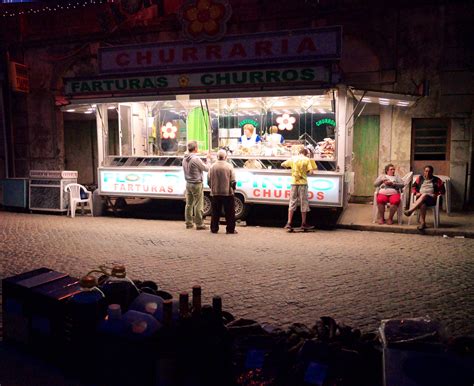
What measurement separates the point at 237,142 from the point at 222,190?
13.4 feet

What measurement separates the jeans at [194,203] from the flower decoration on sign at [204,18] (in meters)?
4.19

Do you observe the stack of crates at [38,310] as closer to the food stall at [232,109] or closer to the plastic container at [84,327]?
the plastic container at [84,327]

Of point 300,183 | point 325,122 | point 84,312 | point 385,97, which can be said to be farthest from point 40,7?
point 84,312

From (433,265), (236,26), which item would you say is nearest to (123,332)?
(433,265)

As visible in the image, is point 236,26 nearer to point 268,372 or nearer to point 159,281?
point 159,281

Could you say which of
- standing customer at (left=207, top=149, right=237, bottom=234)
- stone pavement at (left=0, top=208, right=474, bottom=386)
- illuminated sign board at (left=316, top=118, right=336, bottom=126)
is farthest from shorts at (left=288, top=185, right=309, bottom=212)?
illuminated sign board at (left=316, top=118, right=336, bottom=126)

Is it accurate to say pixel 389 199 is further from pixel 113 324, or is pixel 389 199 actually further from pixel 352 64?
Result: pixel 113 324

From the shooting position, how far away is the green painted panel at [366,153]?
14.1 meters

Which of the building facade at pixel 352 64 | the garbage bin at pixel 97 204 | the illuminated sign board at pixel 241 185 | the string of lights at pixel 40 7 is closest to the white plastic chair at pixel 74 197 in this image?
the garbage bin at pixel 97 204

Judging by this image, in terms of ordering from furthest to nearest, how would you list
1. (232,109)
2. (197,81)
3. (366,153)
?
(232,109) → (366,153) → (197,81)

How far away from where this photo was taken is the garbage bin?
44.3 feet

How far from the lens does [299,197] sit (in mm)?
10883

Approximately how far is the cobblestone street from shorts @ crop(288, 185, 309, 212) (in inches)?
29.4

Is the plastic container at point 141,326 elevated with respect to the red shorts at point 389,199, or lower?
lower
